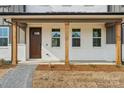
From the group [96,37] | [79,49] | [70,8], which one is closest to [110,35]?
[96,37]

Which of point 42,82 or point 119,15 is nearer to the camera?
point 42,82

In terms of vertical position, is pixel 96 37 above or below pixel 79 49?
above

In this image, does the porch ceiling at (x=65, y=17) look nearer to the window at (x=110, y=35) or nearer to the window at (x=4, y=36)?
the window at (x=110, y=35)

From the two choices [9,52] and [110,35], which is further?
[110,35]

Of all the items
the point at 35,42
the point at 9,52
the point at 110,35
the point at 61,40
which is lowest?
the point at 9,52

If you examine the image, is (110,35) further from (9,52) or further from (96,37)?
(9,52)

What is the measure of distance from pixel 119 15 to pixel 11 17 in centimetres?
648

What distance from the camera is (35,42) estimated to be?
26.4m

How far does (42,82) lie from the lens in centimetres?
1358

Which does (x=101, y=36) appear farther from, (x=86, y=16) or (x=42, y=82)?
(x=42, y=82)

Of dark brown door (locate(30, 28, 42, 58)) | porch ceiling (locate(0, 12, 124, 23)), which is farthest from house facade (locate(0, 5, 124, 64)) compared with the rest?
porch ceiling (locate(0, 12, 124, 23))

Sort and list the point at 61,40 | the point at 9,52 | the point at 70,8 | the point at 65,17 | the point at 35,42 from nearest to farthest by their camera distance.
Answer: the point at 65,17 < the point at 9,52 < the point at 61,40 < the point at 35,42 < the point at 70,8
